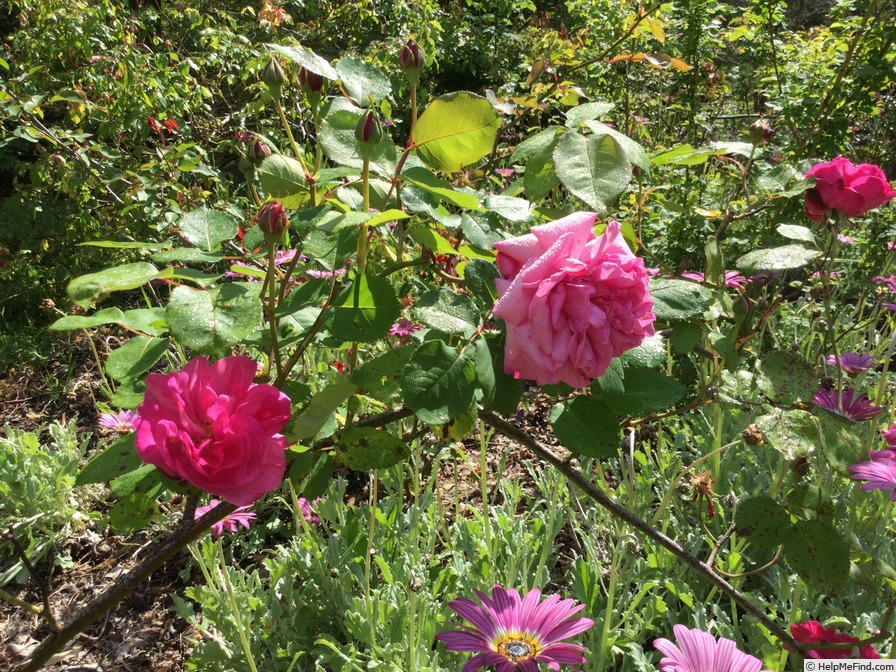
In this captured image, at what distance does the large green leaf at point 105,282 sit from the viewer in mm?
533

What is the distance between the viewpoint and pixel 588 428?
0.61 meters

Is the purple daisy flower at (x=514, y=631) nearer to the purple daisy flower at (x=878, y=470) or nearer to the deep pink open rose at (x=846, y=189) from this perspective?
the purple daisy flower at (x=878, y=470)

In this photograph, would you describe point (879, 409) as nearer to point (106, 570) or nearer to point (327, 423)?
point (327, 423)

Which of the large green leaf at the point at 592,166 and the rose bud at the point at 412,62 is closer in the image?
the large green leaf at the point at 592,166

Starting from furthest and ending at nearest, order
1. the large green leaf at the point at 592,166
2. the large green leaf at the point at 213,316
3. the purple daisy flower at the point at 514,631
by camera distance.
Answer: the purple daisy flower at the point at 514,631 < the large green leaf at the point at 592,166 < the large green leaf at the point at 213,316

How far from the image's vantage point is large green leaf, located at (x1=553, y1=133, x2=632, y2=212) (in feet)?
1.92

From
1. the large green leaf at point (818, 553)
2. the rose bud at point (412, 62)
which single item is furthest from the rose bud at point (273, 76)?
the large green leaf at point (818, 553)

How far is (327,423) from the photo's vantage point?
0.63 metres

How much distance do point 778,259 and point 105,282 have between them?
64 centimetres

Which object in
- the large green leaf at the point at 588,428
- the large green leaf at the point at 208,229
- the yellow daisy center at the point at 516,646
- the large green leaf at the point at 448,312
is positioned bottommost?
the yellow daisy center at the point at 516,646

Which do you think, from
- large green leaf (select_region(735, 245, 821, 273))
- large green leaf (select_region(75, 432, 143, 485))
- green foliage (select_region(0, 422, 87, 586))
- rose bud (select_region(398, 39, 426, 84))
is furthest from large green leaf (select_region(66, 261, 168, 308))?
green foliage (select_region(0, 422, 87, 586))

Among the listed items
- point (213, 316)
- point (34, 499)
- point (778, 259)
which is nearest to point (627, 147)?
point (778, 259)

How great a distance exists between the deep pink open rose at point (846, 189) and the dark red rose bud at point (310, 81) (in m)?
0.56

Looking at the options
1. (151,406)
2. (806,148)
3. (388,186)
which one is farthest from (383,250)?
(806,148)
